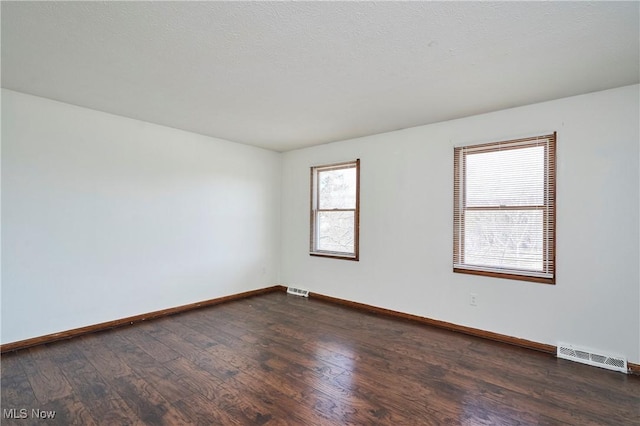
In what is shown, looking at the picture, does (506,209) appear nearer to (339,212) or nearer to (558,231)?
(558,231)

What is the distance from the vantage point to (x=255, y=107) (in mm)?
3418

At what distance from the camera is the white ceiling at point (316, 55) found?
72.7 inches

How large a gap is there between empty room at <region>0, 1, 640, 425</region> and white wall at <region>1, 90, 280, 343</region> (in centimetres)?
2

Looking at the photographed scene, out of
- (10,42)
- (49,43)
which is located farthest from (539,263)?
(10,42)

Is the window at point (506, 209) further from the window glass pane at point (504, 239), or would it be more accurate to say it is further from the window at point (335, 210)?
the window at point (335, 210)

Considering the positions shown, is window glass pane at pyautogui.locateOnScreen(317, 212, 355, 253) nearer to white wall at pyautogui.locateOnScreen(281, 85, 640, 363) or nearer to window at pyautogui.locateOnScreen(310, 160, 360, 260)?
window at pyautogui.locateOnScreen(310, 160, 360, 260)

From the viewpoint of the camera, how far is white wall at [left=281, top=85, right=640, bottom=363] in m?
2.81

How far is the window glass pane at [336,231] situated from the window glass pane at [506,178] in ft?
5.85

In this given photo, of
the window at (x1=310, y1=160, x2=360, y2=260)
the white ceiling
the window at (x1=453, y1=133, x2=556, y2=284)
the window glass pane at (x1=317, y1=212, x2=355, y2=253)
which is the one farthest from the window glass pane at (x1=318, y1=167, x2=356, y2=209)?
the window at (x1=453, y1=133, x2=556, y2=284)

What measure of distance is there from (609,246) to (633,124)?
1105mm

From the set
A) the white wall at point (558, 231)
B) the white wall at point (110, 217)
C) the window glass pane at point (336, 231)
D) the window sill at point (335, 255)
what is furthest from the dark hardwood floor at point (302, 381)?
the window glass pane at point (336, 231)

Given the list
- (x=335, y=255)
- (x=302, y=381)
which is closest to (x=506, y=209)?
(x=335, y=255)

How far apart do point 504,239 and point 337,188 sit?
8.11 feet

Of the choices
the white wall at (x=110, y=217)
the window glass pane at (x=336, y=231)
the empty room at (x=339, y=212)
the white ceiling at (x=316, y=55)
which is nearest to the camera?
the white ceiling at (x=316, y=55)
